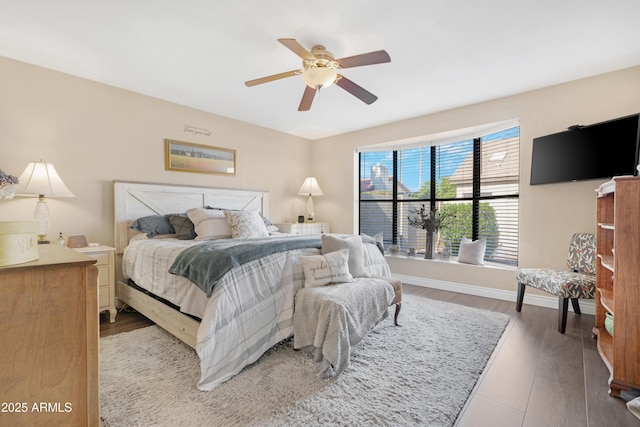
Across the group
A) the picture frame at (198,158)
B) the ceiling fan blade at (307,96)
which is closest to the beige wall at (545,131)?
the ceiling fan blade at (307,96)

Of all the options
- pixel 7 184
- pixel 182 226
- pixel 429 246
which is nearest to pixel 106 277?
pixel 182 226

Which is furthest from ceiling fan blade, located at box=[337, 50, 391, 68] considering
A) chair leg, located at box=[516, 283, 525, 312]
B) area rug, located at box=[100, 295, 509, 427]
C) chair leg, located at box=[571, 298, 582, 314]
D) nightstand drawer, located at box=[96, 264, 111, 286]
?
chair leg, located at box=[571, 298, 582, 314]

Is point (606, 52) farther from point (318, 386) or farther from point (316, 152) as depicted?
point (316, 152)

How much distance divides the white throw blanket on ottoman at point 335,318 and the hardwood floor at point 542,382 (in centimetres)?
74

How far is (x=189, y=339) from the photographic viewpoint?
2.06m

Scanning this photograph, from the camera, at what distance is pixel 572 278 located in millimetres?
2613

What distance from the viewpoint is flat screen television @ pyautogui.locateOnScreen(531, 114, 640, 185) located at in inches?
99.1

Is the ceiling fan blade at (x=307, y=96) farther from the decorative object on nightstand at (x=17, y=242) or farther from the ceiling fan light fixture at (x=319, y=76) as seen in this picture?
the decorative object on nightstand at (x=17, y=242)

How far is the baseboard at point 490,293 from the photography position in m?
3.06

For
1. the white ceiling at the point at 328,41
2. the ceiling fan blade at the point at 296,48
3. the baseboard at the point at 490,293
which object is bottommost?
the baseboard at the point at 490,293

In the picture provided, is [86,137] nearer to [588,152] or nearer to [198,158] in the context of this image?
[198,158]

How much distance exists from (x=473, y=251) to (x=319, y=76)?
3107 millimetres

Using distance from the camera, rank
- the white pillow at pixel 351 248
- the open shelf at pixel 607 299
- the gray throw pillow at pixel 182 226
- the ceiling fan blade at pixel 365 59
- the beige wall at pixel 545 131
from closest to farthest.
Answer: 1. the open shelf at pixel 607 299
2. the ceiling fan blade at pixel 365 59
3. the white pillow at pixel 351 248
4. the beige wall at pixel 545 131
5. the gray throw pillow at pixel 182 226

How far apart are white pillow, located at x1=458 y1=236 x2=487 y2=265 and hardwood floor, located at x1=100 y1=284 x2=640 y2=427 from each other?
3.59 ft
